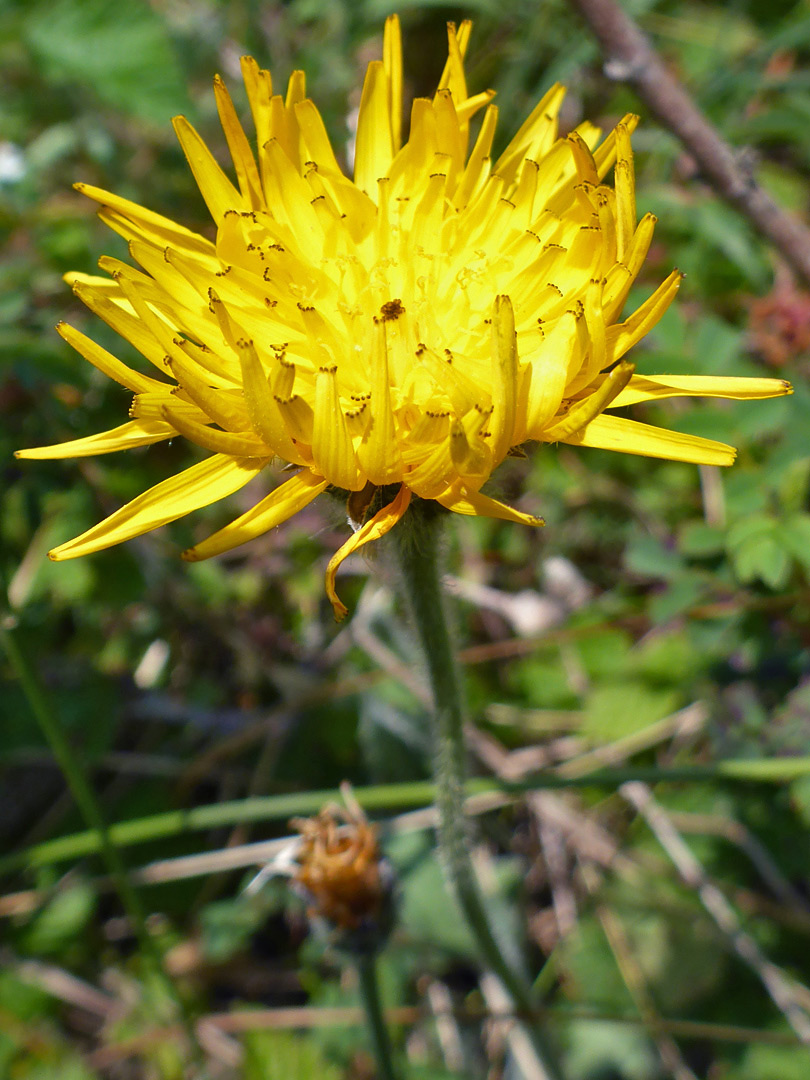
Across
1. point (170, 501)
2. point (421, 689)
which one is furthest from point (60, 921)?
point (170, 501)

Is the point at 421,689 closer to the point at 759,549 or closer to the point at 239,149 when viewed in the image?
the point at 759,549

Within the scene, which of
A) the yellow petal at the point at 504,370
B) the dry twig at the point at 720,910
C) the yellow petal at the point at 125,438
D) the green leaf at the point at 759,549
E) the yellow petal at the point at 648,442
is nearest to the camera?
the yellow petal at the point at 504,370

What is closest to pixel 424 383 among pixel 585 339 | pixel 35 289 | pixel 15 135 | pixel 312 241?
pixel 585 339

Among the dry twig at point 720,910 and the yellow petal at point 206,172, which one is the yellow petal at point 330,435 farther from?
the dry twig at point 720,910

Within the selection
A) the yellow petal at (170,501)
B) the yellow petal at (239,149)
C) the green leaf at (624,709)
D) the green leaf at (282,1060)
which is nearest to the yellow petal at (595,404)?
the yellow petal at (170,501)

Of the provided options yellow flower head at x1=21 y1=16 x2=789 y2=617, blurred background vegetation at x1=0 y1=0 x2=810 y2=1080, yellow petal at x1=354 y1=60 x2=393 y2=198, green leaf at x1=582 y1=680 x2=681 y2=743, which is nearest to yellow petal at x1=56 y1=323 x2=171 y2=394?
yellow flower head at x1=21 y1=16 x2=789 y2=617

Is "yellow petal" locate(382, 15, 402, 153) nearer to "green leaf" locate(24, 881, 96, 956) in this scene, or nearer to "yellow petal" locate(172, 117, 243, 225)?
"yellow petal" locate(172, 117, 243, 225)

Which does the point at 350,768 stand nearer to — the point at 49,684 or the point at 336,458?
the point at 49,684
